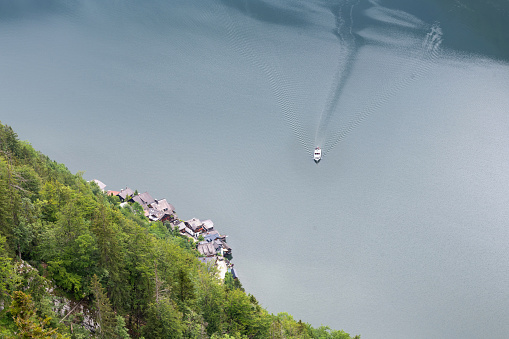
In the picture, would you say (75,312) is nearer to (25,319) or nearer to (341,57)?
(25,319)

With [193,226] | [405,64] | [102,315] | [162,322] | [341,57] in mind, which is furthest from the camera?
[405,64]

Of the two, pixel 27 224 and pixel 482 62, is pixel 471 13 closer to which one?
pixel 482 62

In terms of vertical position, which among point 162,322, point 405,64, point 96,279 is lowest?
point 162,322

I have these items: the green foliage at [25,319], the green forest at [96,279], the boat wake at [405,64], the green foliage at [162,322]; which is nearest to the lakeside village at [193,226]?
the boat wake at [405,64]

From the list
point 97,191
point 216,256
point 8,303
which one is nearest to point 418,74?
point 216,256

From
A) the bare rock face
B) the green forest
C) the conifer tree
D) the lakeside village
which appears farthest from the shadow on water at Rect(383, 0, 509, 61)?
the conifer tree

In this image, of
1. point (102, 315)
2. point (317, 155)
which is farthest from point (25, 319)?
point (317, 155)

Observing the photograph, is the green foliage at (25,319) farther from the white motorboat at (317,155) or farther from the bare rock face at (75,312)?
the white motorboat at (317,155)
